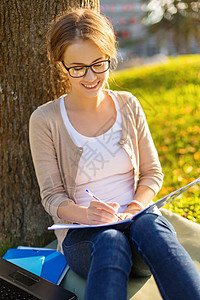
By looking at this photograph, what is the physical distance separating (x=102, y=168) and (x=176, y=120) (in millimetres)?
3088

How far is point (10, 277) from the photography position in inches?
78.5

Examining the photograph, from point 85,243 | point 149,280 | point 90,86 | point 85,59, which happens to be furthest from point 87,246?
point 85,59

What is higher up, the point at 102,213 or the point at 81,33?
the point at 81,33

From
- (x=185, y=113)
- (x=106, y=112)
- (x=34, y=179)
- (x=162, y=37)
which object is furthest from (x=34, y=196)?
(x=162, y=37)

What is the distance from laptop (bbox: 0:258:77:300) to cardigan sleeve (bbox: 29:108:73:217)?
35 cm

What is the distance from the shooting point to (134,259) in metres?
1.85

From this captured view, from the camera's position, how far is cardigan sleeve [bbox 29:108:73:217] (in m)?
2.09

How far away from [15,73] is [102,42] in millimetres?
776

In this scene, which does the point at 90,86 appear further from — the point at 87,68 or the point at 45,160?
the point at 45,160

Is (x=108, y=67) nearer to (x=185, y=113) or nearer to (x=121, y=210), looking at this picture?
(x=121, y=210)

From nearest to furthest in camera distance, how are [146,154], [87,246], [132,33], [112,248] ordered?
[112,248] → [87,246] → [146,154] → [132,33]

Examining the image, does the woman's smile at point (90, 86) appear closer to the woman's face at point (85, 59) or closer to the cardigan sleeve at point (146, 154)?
the woman's face at point (85, 59)

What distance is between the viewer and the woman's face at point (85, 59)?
1948 millimetres

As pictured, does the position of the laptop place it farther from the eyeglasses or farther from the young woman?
the eyeglasses
